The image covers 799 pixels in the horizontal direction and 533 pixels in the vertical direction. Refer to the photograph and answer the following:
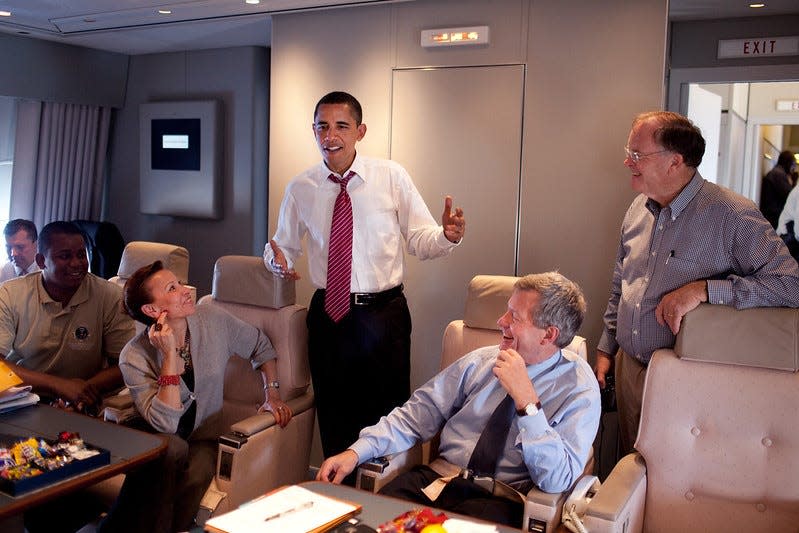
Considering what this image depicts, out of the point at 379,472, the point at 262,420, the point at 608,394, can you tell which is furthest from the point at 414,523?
the point at 608,394

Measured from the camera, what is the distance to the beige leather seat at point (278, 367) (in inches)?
117

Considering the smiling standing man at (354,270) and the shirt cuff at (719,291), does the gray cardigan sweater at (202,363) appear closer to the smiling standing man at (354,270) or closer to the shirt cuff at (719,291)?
the smiling standing man at (354,270)

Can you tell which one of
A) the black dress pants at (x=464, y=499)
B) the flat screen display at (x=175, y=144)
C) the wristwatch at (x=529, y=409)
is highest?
the flat screen display at (x=175, y=144)

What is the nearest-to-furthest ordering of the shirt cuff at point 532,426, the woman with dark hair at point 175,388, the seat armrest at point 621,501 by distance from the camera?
the seat armrest at point 621,501 → the shirt cuff at point 532,426 → the woman with dark hair at point 175,388

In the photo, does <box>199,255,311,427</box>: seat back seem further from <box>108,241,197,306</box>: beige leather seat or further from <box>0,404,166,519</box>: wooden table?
<box>0,404,166,519</box>: wooden table

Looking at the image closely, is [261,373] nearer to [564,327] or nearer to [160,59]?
[564,327]

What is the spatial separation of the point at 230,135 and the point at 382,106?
1876 millimetres

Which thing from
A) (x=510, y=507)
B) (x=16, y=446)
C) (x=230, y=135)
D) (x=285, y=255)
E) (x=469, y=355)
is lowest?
(x=510, y=507)

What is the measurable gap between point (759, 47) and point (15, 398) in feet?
13.3

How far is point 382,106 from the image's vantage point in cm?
415

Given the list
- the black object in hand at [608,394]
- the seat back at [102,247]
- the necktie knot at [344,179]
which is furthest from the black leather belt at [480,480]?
the seat back at [102,247]

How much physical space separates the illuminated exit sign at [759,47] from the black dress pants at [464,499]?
126 inches

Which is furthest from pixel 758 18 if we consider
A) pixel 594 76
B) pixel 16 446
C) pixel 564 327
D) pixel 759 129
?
pixel 16 446

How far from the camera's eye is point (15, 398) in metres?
2.69
